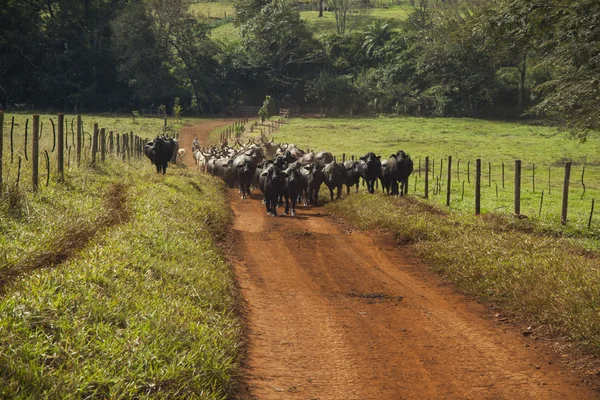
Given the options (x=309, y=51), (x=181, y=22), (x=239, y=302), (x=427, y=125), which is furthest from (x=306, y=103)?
(x=239, y=302)

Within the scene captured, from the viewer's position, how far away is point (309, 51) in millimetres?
80250

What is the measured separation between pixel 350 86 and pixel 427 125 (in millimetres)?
16439

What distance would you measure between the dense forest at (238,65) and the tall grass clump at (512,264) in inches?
1910

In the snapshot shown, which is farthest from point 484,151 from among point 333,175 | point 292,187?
point 292,187

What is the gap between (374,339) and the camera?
8.44 meters

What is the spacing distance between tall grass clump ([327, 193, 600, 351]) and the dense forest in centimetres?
4851

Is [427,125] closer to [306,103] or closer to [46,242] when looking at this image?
[306,103]

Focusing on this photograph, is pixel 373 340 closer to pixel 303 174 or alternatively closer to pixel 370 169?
pixel 303 174

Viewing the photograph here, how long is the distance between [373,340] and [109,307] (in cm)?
338

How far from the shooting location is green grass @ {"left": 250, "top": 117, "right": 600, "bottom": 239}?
22875 millimetres

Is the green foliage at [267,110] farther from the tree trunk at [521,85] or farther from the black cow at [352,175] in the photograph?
the black cow at [352,175]

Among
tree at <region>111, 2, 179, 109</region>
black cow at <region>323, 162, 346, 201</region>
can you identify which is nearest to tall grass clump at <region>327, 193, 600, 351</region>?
black cow at <region>323, 162, 346, 201</region>

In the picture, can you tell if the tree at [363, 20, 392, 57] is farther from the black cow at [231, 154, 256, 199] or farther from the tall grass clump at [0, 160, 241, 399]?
the tall grass clump at [0, 160, 241, 399]

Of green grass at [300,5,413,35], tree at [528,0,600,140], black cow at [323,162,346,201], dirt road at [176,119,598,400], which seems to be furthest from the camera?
green grass at [300,5,413,35]
